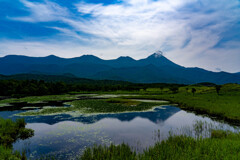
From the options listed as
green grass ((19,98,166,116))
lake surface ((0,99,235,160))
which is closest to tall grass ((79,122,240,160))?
lake surface ((0,99,235,160))

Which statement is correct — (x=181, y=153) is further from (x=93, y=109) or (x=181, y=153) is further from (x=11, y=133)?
(x=93, y=109)

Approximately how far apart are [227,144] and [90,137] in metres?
17.4

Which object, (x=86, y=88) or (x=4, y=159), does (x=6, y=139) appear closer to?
(x=4, y=159)

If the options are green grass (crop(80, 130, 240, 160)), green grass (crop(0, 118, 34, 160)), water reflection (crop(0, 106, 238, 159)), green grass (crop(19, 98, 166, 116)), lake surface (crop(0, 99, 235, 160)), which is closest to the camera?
green grass (crop(80, 130, 240, 160))

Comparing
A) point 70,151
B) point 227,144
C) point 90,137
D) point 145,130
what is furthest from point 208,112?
point 70,151

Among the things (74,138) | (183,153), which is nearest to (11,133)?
(74,138)

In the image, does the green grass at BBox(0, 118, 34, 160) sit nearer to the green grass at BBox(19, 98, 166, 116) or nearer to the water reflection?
the water reflection

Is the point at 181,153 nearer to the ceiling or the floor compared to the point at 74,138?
nearer to the ceiling

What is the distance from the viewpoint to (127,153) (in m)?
14.2

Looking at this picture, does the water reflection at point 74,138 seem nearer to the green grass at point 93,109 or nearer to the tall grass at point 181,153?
the tall grass at point 181,153

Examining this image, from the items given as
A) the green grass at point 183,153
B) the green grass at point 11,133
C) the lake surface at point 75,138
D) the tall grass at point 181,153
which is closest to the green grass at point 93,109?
the lake surface at point 75,138

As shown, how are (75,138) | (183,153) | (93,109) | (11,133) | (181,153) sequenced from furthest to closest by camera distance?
1. (93,109)
2. (11,133)
3. (75,138)
4. (181,153)
5. (183,153)

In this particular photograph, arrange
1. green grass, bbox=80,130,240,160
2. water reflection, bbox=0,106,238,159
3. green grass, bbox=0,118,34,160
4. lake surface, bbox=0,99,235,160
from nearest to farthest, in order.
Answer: green grass, bbox=80,130,240,160 < lake surface, bbox=0,99,235,160 < water reflection, bbox=0,106,238,159 < green grass, bbox=0,118,34,160

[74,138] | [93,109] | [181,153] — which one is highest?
[181,153]
